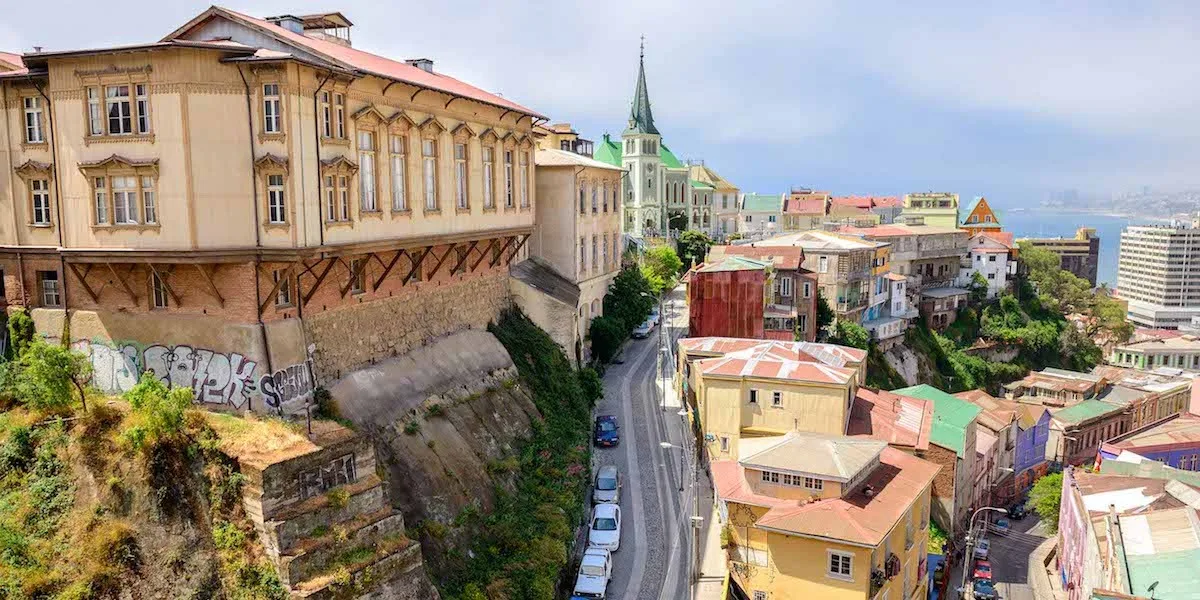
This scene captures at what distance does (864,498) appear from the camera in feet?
104

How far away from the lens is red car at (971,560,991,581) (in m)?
43.0

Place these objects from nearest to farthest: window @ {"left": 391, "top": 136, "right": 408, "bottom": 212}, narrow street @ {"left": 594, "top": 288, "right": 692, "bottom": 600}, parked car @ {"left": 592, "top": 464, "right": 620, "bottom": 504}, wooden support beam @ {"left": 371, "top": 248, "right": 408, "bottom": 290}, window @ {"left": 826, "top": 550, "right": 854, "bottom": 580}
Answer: window @ {"left": 391, "top": 136, "right": 408, "bottom": 212} < wooden support beam @ {"left": 371, "top": 248, "right": 408, "bottom": 290} < window @ {"left": 826, "top": 550, "right": 854, "bottom": 580} < narrow street @ {"left": 594, "top": 288, "right": 692, "bottom": 600} < parked car @ {"left": 592, "top": 464, "right": 620, "bottom": 504}

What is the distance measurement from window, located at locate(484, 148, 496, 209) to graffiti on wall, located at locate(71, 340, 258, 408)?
1354cm

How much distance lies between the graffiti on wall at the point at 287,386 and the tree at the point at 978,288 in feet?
267

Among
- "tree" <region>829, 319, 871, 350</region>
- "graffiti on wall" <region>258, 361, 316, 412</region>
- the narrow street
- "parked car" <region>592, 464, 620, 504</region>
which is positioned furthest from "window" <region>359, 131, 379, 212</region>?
"tree" <region>829, 319, 871, 350</region>

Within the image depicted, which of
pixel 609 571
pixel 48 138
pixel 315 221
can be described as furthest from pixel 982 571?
pixel 48 138

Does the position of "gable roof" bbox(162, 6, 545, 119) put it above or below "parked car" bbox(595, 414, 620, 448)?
above

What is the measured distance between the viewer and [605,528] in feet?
104

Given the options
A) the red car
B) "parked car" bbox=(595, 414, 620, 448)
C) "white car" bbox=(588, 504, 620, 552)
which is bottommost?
the red car

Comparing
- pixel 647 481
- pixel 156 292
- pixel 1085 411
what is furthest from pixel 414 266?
pixel 1085 411

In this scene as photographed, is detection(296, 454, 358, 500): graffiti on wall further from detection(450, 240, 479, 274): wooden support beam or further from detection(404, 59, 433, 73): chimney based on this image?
detection(404, 59, 433, 73): chimney

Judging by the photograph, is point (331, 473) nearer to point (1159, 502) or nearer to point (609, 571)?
point (609, 571)

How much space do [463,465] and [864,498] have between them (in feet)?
48.6

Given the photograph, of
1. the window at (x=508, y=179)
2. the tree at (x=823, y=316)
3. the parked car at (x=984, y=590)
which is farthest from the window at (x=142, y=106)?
the tree at (x=823, y=316)
